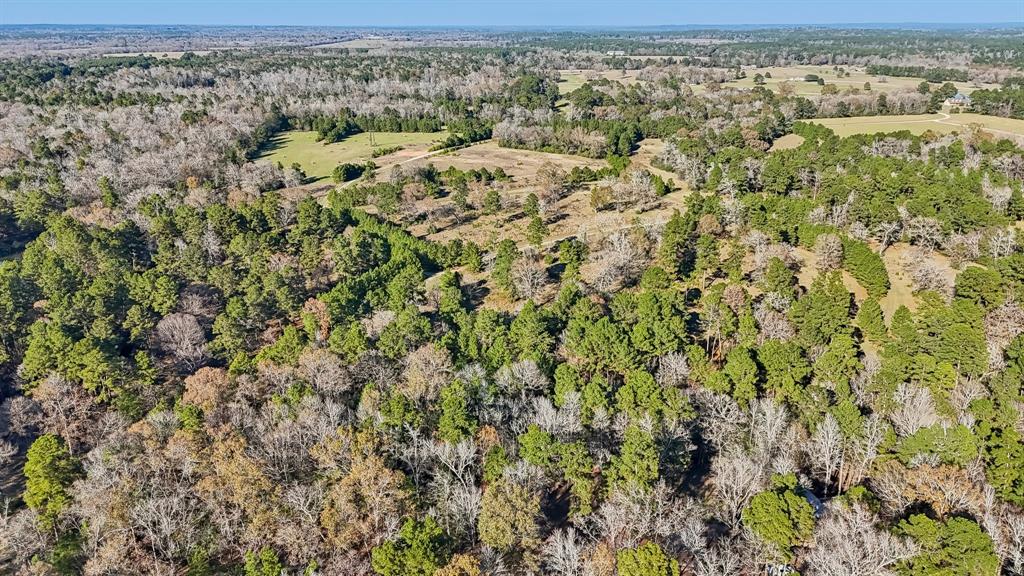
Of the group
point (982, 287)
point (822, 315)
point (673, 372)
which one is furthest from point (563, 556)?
point (982, 287)

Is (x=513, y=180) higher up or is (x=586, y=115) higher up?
(x=586, y=115)

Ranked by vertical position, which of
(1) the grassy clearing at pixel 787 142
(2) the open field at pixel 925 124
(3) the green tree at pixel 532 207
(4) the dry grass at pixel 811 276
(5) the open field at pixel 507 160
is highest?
(2) the open field at pixel 925 124

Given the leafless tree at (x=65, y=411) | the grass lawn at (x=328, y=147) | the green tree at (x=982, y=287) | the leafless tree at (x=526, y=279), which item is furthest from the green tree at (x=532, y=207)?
the leafless tree at (x=65, y=411)

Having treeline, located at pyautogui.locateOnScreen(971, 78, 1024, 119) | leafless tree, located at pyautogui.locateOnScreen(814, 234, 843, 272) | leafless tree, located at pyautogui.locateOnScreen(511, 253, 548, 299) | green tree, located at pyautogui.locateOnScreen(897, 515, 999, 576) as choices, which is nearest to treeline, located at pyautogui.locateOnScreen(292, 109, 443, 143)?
leafless tree, located at pyautogui.locateOnScreen(511, 253, 548, 299)

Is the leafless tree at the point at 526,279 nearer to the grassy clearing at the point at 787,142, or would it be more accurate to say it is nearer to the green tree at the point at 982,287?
the green tree at the point at 982,287

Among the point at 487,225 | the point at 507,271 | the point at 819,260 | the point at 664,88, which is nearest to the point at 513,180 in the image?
the point at 487,225

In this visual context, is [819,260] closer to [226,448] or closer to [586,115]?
[226,448]
